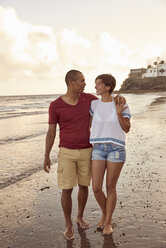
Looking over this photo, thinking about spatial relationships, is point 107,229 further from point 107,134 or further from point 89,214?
point 107,134

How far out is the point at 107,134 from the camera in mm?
3607

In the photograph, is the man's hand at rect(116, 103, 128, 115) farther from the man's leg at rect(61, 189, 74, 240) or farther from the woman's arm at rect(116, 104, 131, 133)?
the man's leg at rect(61, 189, 74, 240)

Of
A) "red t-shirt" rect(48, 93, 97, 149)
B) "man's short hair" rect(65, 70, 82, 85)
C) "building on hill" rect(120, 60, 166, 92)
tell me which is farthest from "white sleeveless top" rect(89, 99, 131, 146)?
"building on hill" rect(120, 60, 166, 92)

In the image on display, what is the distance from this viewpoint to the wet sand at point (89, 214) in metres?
3.60

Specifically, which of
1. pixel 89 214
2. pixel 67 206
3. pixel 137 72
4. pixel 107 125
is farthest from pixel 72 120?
pixel 137 72

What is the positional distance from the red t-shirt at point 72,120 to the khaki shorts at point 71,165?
0.08 m

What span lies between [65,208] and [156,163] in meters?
3.87

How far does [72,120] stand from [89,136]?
1.05ft

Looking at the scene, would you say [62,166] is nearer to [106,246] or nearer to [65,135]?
[65,135]

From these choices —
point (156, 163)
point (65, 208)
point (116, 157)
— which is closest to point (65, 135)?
point (116, 157)

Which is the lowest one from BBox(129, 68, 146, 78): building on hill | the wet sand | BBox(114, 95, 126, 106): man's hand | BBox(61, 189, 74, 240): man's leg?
the wet sand

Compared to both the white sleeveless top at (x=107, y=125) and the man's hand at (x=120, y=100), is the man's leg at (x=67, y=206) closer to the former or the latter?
the white sleeveless top at (x=107, y=125)

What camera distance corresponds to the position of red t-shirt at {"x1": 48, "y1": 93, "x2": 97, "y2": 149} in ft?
12.1

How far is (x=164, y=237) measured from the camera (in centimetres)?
358
